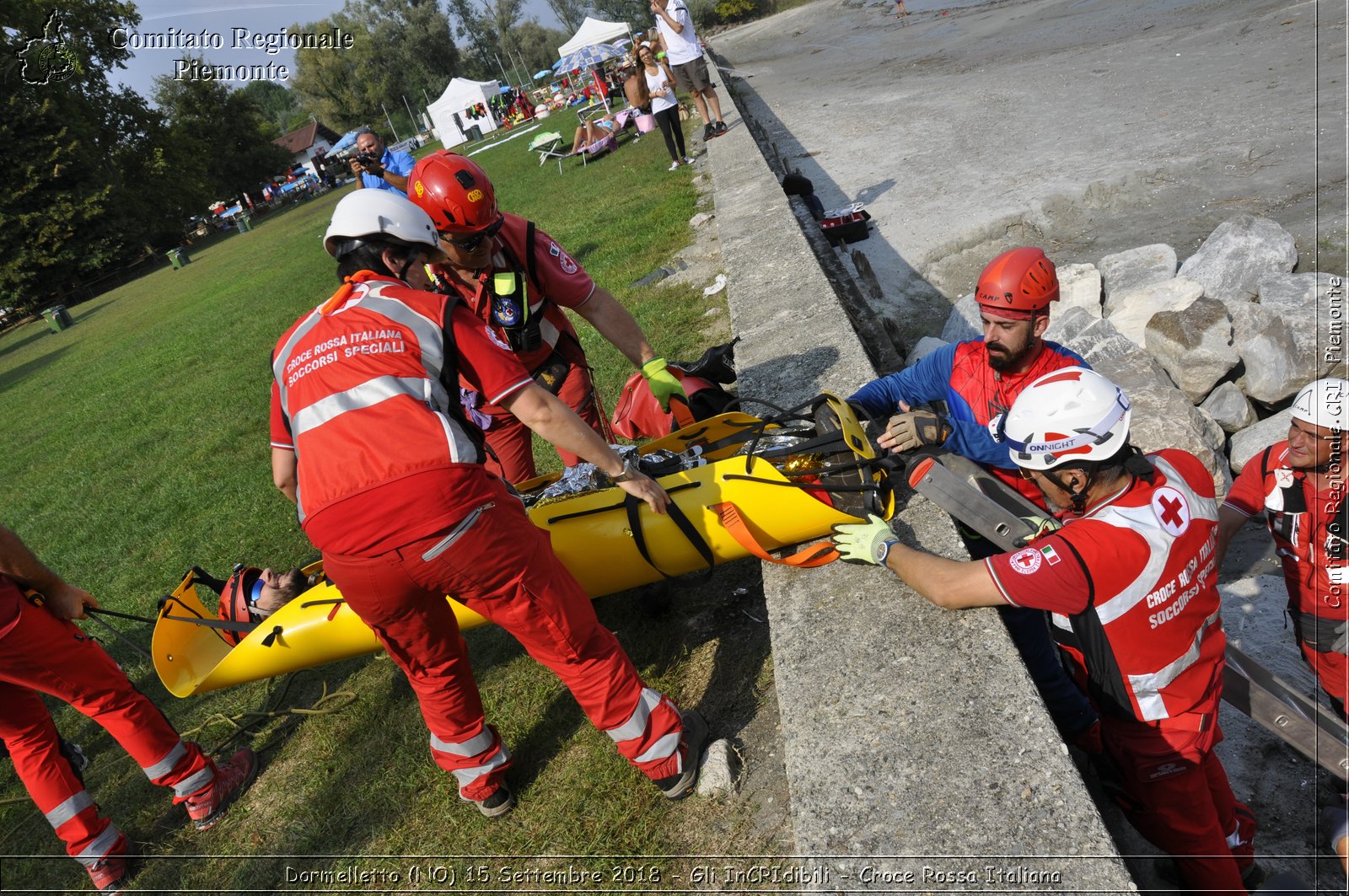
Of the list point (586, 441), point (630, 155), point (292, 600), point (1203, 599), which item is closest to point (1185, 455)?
point (1203, 599)

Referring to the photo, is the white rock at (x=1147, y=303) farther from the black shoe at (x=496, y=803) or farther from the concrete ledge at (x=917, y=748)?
the black shoe at (x=496, y=803)

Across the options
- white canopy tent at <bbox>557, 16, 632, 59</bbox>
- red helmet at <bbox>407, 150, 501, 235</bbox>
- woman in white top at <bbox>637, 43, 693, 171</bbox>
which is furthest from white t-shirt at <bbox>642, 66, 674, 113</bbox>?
white canopy tent at <bbox>557, 16, 632, 59</bbox>

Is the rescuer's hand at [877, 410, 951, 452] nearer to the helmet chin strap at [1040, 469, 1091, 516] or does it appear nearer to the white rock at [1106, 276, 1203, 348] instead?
the helmet chin strap at [1040, 469, 1091, 516]

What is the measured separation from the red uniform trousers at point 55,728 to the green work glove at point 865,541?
309 centimetres

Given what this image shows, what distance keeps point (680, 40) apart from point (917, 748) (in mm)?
11532

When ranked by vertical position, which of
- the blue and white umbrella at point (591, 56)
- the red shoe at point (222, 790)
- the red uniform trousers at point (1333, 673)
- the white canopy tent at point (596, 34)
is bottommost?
the red uniform trousers at point (1333, 673)

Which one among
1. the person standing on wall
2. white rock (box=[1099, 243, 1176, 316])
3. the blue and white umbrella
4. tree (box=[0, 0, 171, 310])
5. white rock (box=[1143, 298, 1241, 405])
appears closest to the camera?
white rock (box=[1143, 298, 1241, 405])

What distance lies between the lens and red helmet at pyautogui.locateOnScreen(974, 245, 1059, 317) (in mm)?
3148

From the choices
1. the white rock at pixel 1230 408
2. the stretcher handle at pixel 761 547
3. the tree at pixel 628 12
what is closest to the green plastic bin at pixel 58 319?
the stretcher handle at pixel 761 547

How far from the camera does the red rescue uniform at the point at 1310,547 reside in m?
2.65

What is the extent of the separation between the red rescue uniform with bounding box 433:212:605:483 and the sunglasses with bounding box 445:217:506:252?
0.32 feet

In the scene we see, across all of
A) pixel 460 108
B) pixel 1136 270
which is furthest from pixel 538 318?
pixel 460 108

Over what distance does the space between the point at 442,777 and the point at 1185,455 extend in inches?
124

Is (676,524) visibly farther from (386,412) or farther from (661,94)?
(661,94)
